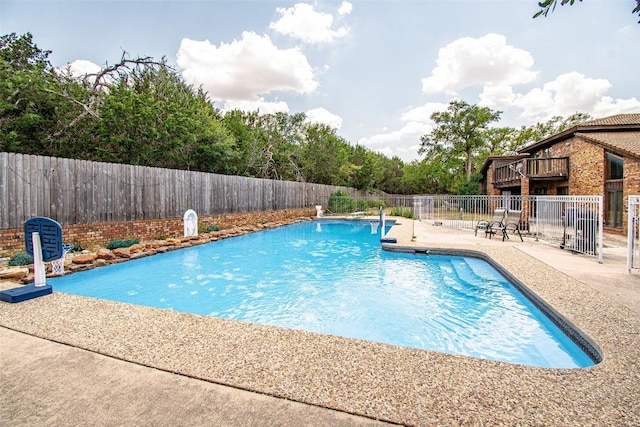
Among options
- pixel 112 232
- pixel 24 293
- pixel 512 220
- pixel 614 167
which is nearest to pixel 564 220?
pixel 512 220

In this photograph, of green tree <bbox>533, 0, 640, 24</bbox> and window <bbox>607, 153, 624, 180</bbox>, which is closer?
green tree <bbox>533, 0, 640, 24</bbox>

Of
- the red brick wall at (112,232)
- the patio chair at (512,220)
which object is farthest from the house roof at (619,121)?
the red brick wall at (112,232)

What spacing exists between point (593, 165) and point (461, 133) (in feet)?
54.3

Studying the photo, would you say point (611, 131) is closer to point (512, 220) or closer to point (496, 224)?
point (496, 224)

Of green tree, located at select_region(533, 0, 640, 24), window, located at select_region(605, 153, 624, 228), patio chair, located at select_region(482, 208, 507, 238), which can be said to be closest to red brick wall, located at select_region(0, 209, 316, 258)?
green tree, located at select_region(533, 0, 640, 24)

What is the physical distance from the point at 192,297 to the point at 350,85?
46.4 feet

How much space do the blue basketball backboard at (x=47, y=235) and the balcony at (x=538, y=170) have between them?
16936mm

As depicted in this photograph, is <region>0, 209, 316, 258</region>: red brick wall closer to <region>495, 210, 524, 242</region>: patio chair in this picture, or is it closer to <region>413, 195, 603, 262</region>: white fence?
<region>495, 210, 524, 242</region>: patio chair

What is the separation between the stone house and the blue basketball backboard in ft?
47.6

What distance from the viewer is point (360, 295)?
5.44 meters

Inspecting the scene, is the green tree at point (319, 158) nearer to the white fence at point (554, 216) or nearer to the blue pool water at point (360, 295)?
the white fence at point (554, 216)

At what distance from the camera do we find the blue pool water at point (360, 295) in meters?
3.82

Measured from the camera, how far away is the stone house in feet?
34.5

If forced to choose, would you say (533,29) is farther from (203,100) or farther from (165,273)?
(203,100)
